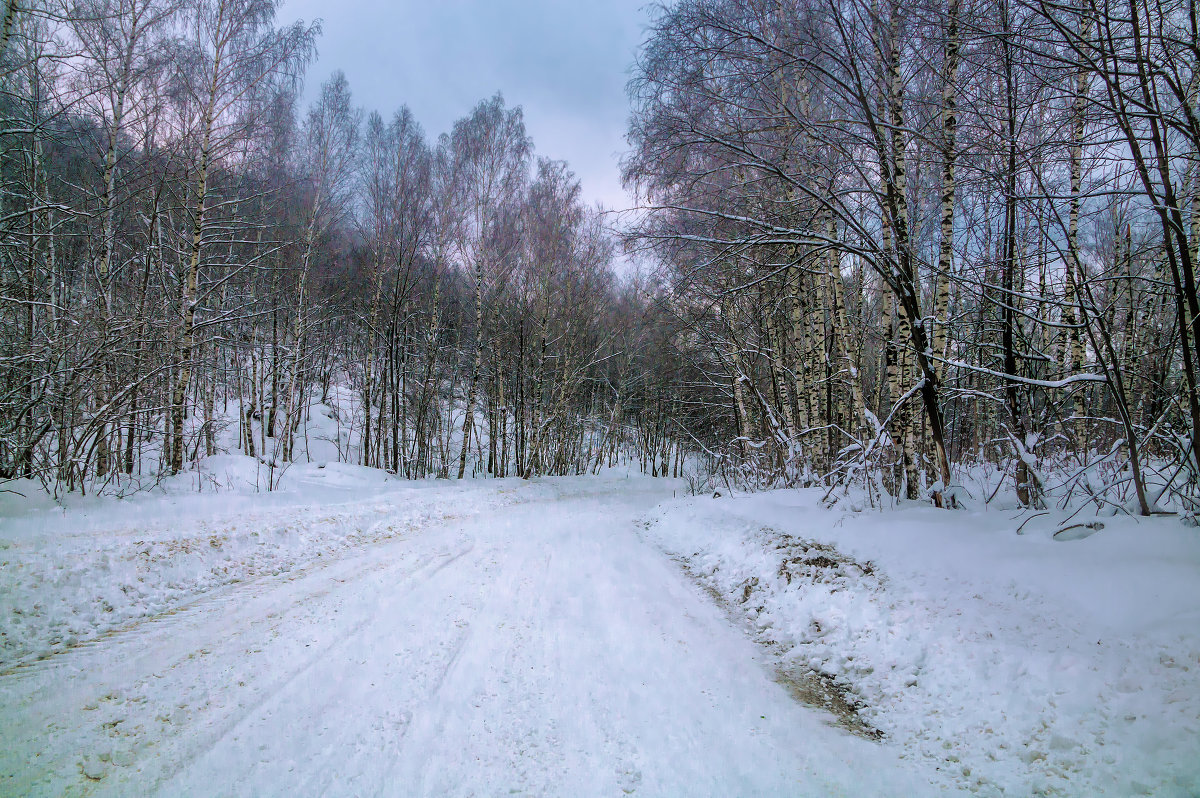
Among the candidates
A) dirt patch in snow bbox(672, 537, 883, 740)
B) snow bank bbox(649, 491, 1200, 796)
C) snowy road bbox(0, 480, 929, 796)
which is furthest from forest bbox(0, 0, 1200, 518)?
snowy road bbox(0, 480, 929, 796)

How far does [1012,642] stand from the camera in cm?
278

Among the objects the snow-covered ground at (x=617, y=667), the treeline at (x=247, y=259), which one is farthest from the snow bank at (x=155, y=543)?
the treeline at (x=247, y=259)

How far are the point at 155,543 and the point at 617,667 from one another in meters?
5.14

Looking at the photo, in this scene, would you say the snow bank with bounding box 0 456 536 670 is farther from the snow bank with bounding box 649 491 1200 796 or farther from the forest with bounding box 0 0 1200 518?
the snow bank with bounding box 649 491 1200 796

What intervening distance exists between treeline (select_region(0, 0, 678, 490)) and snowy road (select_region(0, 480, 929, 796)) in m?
4.99

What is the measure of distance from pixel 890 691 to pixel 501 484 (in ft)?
42.7

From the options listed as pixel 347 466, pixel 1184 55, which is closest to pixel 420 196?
pixel 347 466

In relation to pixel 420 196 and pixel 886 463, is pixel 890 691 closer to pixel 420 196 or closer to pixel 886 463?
pixel 886 463

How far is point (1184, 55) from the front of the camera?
3.57m

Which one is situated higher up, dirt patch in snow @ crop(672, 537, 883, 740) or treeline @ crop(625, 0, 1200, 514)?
treeline @ crop(625, 0, 1200, 514)

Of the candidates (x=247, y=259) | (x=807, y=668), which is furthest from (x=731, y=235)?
(x=247, y=259)

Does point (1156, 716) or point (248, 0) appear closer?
point (1156, 716)

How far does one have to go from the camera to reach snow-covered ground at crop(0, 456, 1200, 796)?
2.19m

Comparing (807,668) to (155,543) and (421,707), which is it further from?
(155,543)
